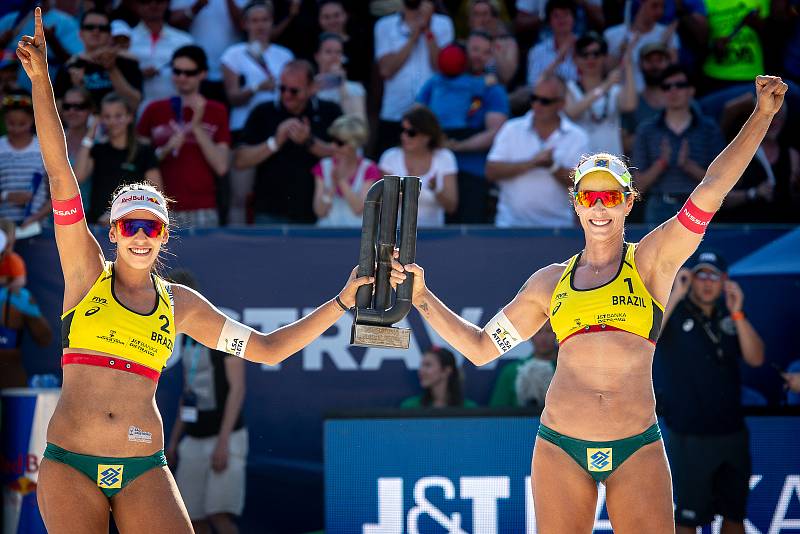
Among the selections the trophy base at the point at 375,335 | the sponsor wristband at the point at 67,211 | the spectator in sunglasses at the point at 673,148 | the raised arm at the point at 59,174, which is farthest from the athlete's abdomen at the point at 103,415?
the spectator in sunglasses at the point at 673,148

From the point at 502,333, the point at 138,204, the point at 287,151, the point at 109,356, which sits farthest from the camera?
the point at 287,151

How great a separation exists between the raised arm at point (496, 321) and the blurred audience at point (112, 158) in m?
4.02

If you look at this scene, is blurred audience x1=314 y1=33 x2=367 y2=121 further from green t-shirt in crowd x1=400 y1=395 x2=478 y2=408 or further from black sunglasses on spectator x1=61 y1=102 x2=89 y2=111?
green t-shirt in crowd x1=400 y1=395 x2=478 y2=408

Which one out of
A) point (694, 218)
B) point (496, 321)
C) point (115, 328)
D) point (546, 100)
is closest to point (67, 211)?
point (115, 328)

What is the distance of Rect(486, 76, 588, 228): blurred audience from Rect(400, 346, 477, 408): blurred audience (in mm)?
1393

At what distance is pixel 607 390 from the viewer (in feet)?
17.4

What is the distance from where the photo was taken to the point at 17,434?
8.12 m

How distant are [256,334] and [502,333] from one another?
3.97 feet

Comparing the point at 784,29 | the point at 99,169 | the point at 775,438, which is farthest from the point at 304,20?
the point at 775,438

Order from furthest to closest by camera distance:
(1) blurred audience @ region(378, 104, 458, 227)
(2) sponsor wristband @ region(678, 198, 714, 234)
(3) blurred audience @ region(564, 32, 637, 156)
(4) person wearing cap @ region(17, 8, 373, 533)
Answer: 1. (3) blurred audience @ region(564, 32, 637, 156)
2. (1) blurred audience @ region(378, 104, 458, 227)
3. (2) sponsor wristband @ region(678, 198, 714, 234)
4. (4) person wearing cap @ region(17, 8, 373, 533)

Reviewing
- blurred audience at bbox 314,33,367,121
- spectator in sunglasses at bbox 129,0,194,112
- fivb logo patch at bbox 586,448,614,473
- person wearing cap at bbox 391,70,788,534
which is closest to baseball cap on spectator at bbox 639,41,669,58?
blurred audience at bbox 314,33,367,121

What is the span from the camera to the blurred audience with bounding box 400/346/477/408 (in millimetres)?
Result: 8625

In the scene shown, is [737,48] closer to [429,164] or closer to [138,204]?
[429,164]

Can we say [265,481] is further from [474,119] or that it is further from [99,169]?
[474,119]
